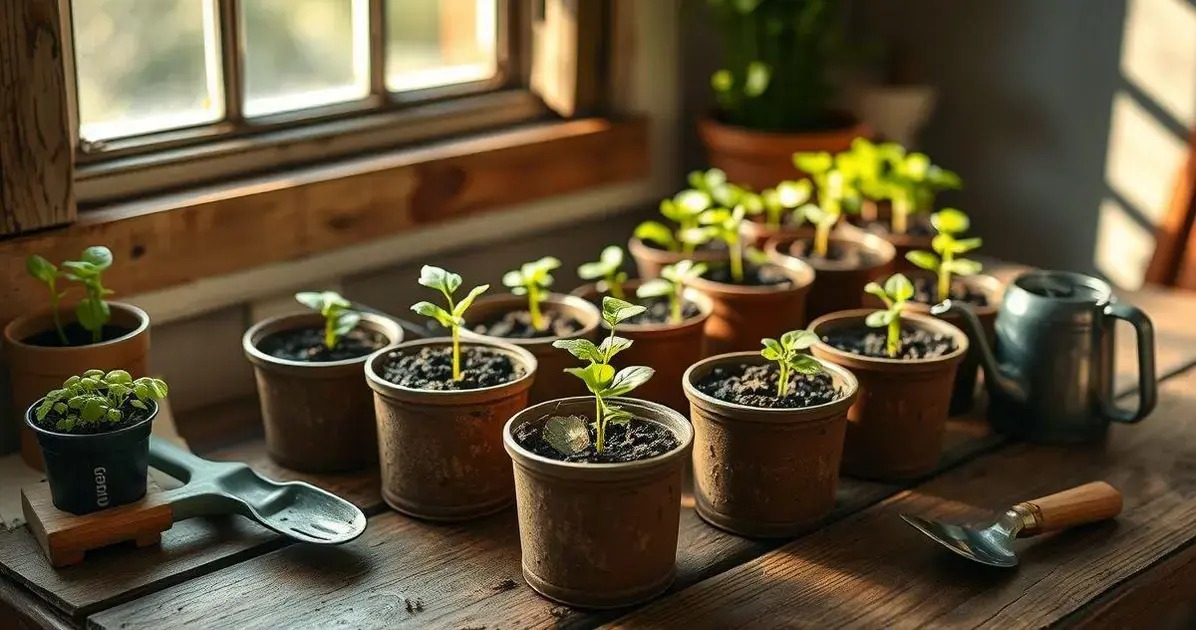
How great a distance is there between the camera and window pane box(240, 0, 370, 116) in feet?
5.92

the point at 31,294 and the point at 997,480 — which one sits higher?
the point at 31,294

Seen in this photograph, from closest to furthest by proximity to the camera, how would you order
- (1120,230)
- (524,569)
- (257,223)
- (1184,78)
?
(524,569)
(257,223)
(1184,78)
(1120,230)

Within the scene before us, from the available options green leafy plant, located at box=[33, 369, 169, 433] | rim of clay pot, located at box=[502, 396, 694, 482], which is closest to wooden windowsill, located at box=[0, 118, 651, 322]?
green leafy plant, located at box=[33, 369, 169, 433]

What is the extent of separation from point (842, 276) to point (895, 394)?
0.36m

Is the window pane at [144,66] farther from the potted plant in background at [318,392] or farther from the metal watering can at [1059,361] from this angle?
the metal watering can at [1059,361]

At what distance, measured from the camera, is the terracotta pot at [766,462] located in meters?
1.32

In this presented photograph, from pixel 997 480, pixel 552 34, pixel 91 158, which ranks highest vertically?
pixel 552 34

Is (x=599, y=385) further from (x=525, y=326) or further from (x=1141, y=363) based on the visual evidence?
(x=1141, y=363)

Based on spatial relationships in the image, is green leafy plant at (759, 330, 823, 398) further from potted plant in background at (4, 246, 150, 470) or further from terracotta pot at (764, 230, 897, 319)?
potted plant in background at (4, 246, 150, 470)

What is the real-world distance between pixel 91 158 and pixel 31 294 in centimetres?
22

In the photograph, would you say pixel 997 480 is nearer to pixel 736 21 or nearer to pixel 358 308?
pixel 358 308

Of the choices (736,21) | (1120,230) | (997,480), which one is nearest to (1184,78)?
(1120,230)

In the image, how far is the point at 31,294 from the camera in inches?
60.5

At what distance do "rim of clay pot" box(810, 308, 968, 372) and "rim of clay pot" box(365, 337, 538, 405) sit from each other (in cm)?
32
